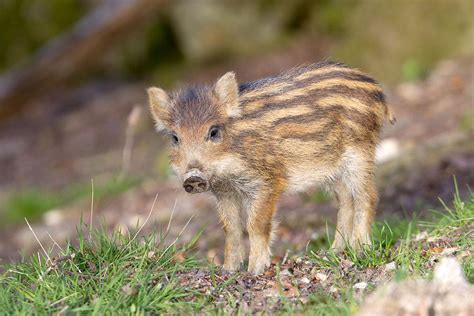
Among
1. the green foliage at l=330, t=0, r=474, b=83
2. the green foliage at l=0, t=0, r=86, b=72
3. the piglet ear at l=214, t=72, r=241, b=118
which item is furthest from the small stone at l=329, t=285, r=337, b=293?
the green foliage at l=0, t=0, r=86, b=72

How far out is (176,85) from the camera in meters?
14.8

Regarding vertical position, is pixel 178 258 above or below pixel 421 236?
above

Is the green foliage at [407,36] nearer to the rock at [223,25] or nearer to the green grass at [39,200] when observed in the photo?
the rock at [223,25]

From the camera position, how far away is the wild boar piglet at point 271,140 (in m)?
5.85

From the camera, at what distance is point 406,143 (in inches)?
399

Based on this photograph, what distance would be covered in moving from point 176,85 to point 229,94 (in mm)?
9002

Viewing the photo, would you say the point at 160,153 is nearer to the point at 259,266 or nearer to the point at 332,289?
the point at 259,266

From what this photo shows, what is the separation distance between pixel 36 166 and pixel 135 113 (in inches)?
314

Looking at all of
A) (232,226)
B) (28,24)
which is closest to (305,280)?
(232,226)

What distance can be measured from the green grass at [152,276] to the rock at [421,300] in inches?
19.3

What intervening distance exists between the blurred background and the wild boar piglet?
0.57 meters

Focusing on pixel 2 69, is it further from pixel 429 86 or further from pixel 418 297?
pixel 418 297

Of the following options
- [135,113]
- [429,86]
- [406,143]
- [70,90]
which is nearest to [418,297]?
[135,113]

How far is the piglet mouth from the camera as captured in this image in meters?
5.46
